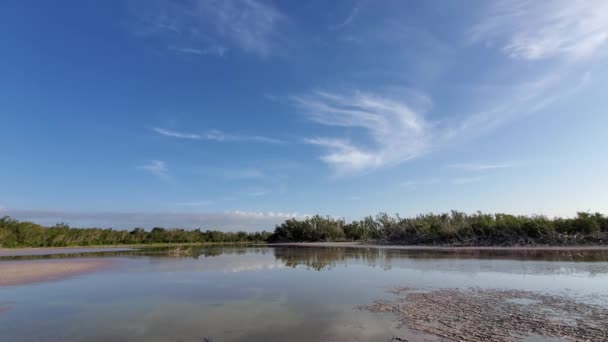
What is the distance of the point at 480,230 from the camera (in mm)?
31156

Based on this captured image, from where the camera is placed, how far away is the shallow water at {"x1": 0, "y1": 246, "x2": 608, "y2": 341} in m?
6.44

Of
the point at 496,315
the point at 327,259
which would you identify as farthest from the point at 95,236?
the point at 496,315

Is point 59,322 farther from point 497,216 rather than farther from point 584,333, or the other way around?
point 497,216

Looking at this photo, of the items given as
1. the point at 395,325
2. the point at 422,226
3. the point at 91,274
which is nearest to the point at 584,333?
the point at 395,325

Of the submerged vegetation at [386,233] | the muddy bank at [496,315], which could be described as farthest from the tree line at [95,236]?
the muddy bank at [496,315]

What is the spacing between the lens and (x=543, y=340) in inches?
215

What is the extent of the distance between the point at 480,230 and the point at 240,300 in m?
27.8

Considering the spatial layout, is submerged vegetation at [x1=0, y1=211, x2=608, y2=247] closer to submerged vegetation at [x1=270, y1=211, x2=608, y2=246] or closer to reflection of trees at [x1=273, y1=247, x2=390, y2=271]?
submerged vegetation at [x1=270, y1=211, x2=608, y2=246]

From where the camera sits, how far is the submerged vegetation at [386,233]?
26.6m

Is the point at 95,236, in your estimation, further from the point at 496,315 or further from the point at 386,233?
the point at 496,315

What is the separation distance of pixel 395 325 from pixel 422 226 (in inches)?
1337

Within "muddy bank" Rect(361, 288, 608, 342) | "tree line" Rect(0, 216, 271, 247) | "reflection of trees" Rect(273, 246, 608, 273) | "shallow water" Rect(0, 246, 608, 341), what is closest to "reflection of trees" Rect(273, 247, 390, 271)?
"reflection of trees" Rect(273, 246, 608, 273)

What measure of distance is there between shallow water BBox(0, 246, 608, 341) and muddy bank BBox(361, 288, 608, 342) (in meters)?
0.60

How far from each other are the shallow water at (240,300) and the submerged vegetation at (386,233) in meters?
14.2
